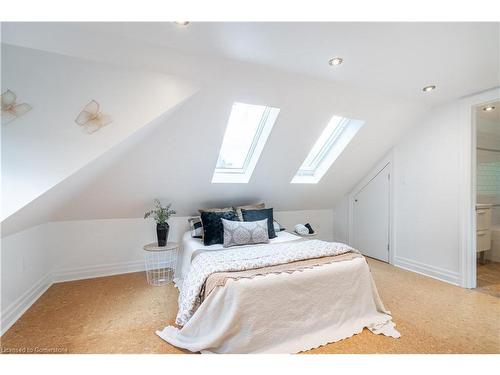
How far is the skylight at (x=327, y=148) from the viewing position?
3.18m

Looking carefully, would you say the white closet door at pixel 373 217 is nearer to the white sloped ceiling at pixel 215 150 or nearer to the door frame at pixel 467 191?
the white sloped ceiling at pixel 215 150

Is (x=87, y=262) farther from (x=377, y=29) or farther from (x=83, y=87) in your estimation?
(x=377, y=29)

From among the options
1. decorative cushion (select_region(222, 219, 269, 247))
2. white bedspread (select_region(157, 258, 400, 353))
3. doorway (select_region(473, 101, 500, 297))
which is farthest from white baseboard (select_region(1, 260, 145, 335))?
doorway (select_region(473, 101, 500, 297))

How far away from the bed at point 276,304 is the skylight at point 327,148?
160cm

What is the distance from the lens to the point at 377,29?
5.13ft

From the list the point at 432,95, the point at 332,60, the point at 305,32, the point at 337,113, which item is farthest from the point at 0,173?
the point at 432,95

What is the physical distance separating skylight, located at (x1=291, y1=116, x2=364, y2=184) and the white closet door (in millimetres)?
896

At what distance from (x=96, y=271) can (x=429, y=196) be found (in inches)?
170

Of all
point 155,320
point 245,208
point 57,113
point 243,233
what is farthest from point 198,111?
point 155,320

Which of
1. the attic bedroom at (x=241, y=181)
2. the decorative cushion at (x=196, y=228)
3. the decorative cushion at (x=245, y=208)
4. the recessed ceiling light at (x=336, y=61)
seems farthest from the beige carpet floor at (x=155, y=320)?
the recessed ceiling light at (x=336, y=61)

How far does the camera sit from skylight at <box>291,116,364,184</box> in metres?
3.18

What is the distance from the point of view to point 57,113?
1695 millimetres

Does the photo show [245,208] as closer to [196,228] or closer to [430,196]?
[196,228]

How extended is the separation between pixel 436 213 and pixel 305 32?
2.75m
